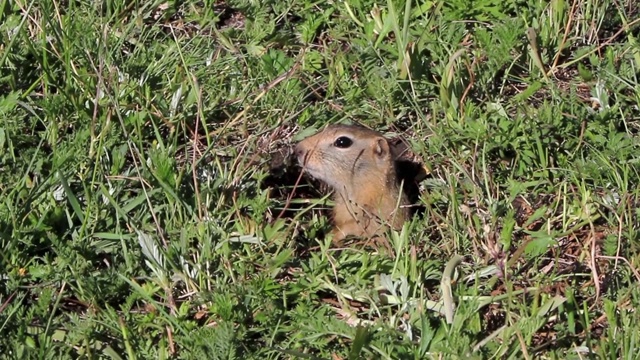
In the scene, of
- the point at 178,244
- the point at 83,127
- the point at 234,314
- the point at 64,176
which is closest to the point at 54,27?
the point at 83,127

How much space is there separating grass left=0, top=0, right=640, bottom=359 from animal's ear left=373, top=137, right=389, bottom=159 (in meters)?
0.15

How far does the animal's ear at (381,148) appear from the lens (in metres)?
5.57

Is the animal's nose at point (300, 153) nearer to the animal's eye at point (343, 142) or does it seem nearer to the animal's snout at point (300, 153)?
the animal's snout at point (300, 153)

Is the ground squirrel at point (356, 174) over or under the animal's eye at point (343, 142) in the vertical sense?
under

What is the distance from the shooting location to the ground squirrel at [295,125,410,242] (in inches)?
217

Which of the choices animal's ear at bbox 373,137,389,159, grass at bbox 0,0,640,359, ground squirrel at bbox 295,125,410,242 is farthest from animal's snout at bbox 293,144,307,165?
animal's ear at bbox 373,137,389,159

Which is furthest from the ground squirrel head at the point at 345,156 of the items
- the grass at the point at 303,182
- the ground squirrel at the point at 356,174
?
the grass at the point at 303,182

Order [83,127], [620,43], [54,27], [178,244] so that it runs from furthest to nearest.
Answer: [620,43] < [54,27] < [83,127] < [178,244]

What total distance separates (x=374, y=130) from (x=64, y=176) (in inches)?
66.6

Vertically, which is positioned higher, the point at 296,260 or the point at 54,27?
the point at 54,27

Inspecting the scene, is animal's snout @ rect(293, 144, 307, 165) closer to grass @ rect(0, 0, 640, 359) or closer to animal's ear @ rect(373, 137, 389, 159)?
grass @ rect(0, 0, 640, 359)

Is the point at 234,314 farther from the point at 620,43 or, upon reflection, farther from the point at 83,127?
the point at 620,43

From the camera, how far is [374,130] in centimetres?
577

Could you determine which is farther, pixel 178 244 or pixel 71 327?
pixel 178 244
